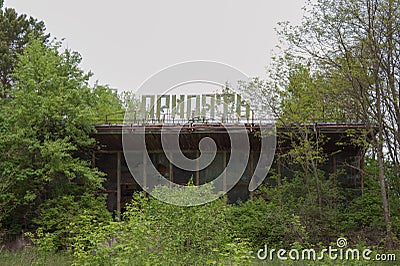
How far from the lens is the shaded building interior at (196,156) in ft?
59.5

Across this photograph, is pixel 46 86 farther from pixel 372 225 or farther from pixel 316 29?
pixel 372 225

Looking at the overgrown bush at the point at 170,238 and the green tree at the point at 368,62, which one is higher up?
the green tree at the point at 368,62

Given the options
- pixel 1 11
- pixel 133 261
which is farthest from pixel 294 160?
pixel 1 11

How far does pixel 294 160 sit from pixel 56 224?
7.69 meters

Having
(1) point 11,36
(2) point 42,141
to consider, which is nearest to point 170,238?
(2) point 42,141

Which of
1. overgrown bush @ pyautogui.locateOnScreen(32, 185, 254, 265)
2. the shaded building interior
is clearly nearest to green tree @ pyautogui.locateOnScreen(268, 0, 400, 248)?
the shaded building interior

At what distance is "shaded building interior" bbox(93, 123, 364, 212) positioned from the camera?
18.1 meters

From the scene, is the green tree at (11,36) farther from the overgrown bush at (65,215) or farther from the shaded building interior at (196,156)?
the overgrown bush at (65,215)

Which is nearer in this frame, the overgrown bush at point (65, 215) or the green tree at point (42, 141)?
the overgrown bush at point (65, 215)

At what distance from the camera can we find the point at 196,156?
19.4 m

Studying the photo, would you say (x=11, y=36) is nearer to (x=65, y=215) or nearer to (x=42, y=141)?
(x=42, y=141)

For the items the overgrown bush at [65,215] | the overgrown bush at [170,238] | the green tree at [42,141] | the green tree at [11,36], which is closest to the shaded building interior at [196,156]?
the green tree at [42,141]

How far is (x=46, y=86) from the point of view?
17.4 metres

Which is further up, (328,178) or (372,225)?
(328,178)
